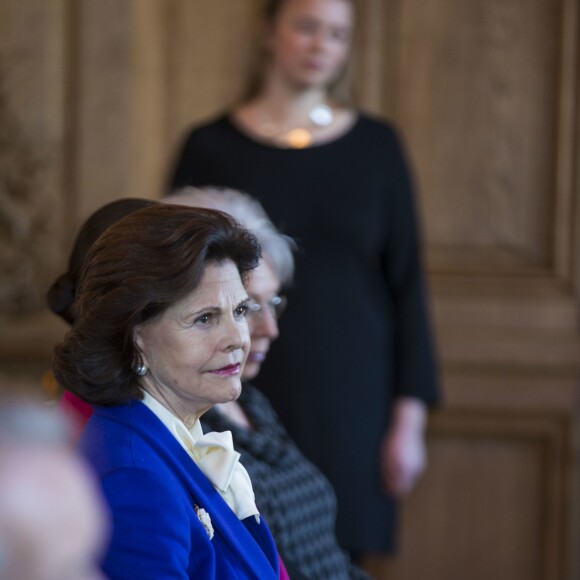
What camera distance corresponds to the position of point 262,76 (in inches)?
125

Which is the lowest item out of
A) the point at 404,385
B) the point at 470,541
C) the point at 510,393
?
the point at 470,541

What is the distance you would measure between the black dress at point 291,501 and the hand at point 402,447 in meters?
0.88

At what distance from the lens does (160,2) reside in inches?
139

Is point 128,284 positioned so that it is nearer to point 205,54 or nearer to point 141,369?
point 141,369

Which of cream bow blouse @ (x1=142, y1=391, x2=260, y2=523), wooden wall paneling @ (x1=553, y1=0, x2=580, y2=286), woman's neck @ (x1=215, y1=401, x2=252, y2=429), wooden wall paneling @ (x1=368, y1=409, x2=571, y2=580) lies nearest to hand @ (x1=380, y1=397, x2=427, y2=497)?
wooden wall paneling @ (x1=368, y1=409, x2=571, y2=580)

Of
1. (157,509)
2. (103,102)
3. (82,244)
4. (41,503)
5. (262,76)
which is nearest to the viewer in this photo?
(41,503)

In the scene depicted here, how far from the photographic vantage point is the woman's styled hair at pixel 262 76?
2.97 m

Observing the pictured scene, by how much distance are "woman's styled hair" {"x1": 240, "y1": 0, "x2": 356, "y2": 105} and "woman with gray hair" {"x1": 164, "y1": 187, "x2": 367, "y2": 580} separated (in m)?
0.87

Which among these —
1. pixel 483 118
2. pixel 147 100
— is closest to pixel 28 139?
pixel 147 100

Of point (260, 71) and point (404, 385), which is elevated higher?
point (260, 71)

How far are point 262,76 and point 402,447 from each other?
1.08 m

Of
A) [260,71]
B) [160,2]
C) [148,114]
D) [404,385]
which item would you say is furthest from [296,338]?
[160,2]

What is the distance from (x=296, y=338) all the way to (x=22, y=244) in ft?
3.57

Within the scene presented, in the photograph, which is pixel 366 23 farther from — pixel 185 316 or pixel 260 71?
pixel 185 316
